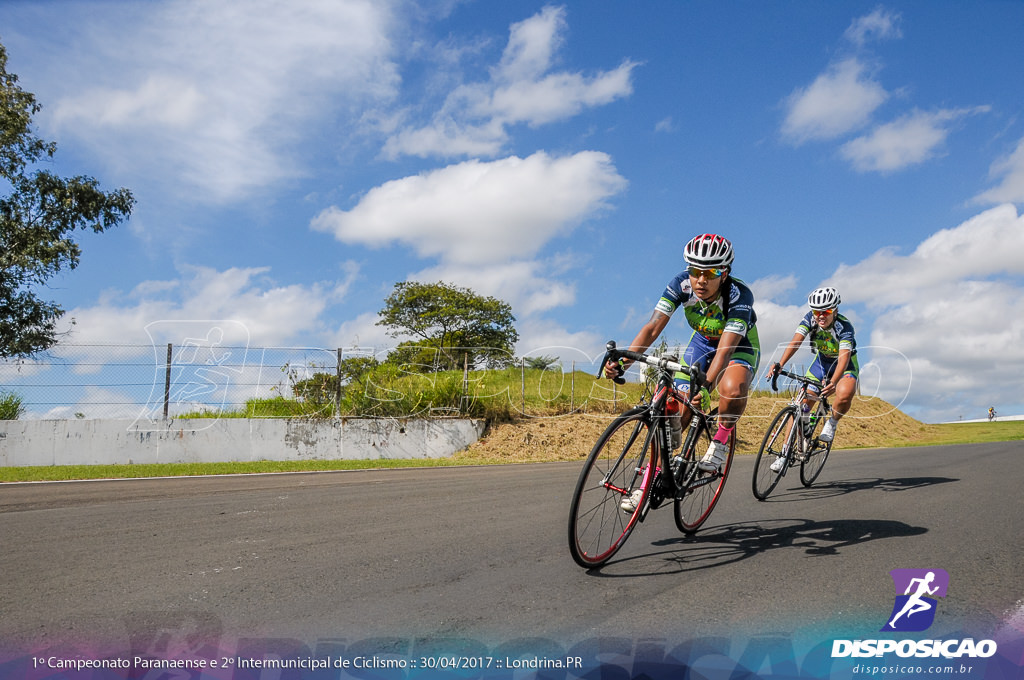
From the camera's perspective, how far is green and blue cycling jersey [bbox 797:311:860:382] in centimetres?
881

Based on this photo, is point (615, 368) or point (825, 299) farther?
point (825, 299)

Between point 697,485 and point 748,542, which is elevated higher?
point 697,485

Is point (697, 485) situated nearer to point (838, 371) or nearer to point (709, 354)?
point (709, 354)

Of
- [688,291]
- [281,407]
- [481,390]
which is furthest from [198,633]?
[481,390]

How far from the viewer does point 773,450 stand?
7930 millimetres

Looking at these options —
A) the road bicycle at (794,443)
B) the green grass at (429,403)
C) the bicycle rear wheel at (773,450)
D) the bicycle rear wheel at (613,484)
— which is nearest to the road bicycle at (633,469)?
the bicycle rear wheel at (613,484)

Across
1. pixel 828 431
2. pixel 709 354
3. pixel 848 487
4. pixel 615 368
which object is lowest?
pixel 848 487

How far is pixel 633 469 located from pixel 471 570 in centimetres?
124

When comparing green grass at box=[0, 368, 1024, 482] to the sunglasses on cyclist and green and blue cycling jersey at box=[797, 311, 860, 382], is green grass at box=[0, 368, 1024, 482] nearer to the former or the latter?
green and blue cycling jersey at box=[797, 311, 860, 382]

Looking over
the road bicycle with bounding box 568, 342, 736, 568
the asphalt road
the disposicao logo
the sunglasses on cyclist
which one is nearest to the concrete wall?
the asphalt road

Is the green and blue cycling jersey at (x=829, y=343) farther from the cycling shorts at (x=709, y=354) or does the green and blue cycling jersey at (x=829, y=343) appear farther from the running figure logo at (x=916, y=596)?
the running figure logo at (x=916, y=596)

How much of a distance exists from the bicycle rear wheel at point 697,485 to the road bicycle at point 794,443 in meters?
2.03

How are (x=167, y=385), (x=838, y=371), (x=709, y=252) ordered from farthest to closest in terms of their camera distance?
1. (x=167, y=385)
2. (x=838, y=371)
3. (x=709, y=252)

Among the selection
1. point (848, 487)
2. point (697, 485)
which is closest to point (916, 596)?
point (697, 485)
